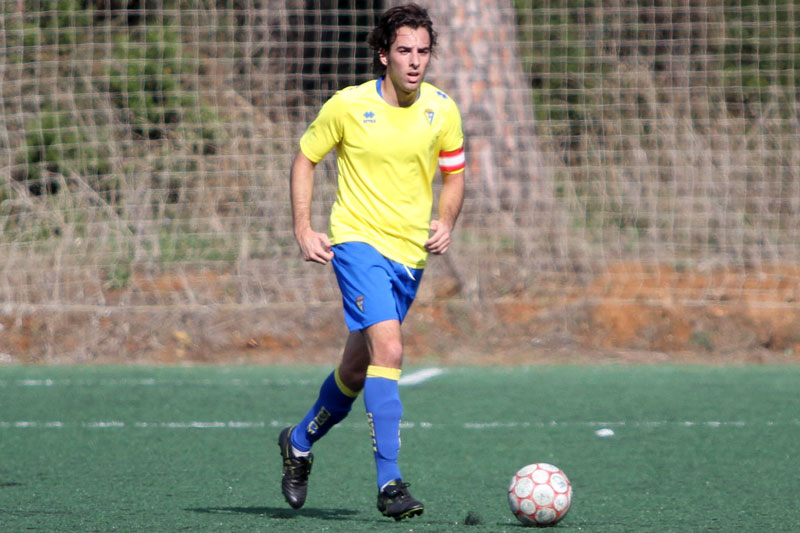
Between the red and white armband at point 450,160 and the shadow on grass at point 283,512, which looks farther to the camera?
the red and white armband at point 450,160

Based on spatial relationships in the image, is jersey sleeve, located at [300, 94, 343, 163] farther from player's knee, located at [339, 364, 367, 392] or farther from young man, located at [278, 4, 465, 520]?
player's knee, located at [339, 364, 367, 392]

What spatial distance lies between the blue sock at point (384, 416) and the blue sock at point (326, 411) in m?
0.31

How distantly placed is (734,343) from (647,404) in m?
2.37

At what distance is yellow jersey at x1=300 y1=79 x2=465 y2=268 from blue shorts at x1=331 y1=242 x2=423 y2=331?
0.04 metres

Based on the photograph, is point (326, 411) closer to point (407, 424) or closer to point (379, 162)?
point (379, 162)

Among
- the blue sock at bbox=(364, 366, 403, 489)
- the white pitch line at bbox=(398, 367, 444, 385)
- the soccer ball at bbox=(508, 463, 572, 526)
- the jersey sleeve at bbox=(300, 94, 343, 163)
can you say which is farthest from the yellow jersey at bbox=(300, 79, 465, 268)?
the white pitch line at bbox=(398, 367, 444, 385)

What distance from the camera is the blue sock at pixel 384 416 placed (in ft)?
14.7

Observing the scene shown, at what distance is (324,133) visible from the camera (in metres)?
4.81

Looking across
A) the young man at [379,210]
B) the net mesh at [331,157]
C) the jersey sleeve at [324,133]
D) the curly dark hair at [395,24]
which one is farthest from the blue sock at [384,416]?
the net mesh at [331,157]

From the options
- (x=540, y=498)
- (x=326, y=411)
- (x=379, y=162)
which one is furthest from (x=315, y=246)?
(x=540, y=498)

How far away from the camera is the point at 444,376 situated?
900cm

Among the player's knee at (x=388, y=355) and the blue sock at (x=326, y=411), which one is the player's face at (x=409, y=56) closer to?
the player's knee at (x=388, y=355)

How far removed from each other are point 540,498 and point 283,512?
3.34 feet

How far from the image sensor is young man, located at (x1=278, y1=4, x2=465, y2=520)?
464 centimetres
